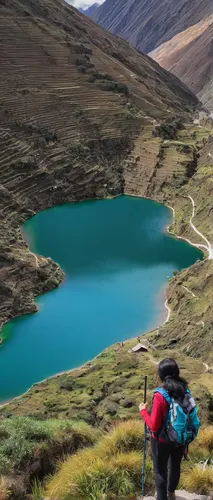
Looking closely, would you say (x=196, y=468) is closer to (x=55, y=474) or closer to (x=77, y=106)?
(x=55, y=474)

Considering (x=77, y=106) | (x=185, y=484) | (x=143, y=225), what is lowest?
(x=185, y=484)

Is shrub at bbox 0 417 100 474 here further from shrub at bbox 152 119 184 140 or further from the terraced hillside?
shrub at bbox 152 119 184 140

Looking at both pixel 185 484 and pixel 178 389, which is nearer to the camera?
pixel 178 389

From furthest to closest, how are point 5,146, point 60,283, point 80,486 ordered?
point 5,146 → point 60,283 → point 80,486

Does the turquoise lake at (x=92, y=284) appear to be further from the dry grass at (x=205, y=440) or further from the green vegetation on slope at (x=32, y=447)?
the dry grass at (x=205, y=440)

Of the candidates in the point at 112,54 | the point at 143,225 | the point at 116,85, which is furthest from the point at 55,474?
the point at 112,54
